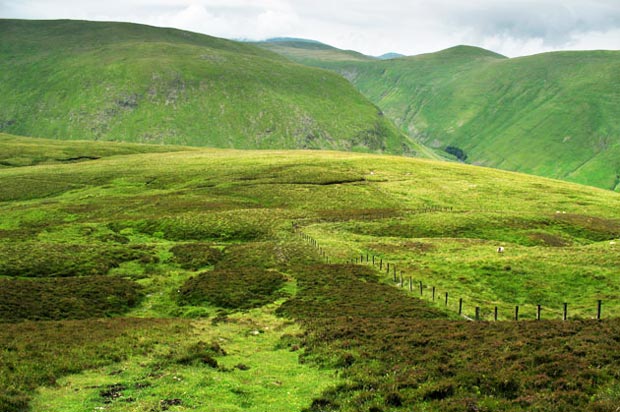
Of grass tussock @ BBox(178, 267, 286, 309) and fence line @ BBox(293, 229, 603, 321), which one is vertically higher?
fence line @ BBox(293, 229, 603, 321)

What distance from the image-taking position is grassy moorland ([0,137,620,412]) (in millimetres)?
21078

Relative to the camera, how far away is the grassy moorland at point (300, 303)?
2108 cm

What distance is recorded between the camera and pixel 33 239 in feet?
217

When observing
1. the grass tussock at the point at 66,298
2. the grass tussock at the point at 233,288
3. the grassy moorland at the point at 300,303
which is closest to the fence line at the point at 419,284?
the grassy moorland at the point at 300,303

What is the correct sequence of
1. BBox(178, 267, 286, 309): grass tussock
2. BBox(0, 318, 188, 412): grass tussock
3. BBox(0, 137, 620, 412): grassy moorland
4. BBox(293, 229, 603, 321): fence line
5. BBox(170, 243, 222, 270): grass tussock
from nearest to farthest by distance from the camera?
BBox(0, 137, 620, 412): grassy moorland < BBox(0, 318, 188, 412): grass tussock < BBox(293, 229, 603, 321): fence line < BBox(178, 267, 286, 309): grass tussock < BBox(170, 243, 222, 270): grass tussock

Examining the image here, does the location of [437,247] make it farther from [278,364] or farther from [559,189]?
[559,189]

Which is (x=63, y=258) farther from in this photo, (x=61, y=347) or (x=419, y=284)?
(x=419, y=284)

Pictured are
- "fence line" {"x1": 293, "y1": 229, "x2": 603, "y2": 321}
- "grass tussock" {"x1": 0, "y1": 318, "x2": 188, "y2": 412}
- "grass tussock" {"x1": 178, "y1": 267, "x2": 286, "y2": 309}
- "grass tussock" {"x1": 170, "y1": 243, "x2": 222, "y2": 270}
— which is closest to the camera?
"grass tussock" {"x1": 0, "y1": 318, "x2": 188, "y2": 412}

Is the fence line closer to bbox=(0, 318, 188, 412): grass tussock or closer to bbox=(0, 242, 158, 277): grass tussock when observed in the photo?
bbox=(0, 242, 158, 277): grass tussock

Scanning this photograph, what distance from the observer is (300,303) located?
41.1 metres

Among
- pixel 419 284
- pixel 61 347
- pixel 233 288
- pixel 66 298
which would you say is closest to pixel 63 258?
pixel 66 298

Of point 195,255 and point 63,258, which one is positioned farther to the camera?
point 195,255

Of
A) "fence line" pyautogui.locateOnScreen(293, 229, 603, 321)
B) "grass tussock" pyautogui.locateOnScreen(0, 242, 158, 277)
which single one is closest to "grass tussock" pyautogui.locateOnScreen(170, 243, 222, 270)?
"grass tussock" pyautogui.locateOnScreen(0, 242, 158, 277)

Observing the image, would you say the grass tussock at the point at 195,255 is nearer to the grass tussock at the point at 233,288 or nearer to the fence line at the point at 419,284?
the grass tussock at the point at 233,288
